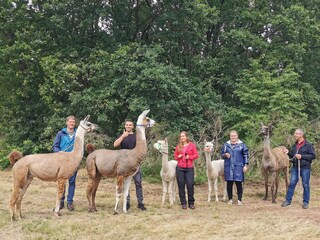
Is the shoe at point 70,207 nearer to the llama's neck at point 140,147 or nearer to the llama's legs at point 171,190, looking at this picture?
the llama's neck at point 140,147

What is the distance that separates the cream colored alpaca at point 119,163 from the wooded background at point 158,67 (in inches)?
250

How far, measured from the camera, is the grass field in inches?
289

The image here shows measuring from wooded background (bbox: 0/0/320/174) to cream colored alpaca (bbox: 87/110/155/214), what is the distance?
6.36 metres

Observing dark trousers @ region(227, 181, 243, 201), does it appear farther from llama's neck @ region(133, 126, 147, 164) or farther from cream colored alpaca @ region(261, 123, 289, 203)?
llama's neck @ region(133, 126, 147, 164)

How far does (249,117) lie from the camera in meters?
17.8

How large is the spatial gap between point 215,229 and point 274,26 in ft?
45.8

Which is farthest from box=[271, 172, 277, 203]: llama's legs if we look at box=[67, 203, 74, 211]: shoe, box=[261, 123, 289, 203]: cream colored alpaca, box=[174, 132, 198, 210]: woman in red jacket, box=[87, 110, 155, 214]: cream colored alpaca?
box=[67, 203, 74, 211]: shoe

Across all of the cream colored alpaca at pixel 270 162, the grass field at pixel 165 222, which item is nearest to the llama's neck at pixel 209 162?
the grass field at pixel 165 222

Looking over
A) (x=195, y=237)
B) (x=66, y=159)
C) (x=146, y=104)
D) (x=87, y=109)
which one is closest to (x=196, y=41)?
(x=146, y=104)

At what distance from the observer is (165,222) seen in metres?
8.14

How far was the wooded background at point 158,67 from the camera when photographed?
1636cm

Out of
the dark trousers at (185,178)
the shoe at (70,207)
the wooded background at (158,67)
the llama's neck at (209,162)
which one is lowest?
the shoe at (70,207)

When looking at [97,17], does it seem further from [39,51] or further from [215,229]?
[215,229]

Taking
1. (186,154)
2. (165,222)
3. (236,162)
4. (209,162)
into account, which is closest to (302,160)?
(236,162)
